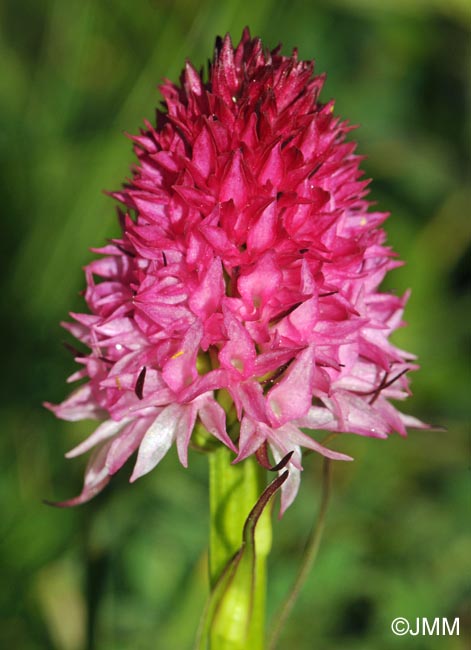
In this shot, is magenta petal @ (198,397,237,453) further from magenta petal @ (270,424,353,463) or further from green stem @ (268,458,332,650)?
green stem @ (268,458,332,650)

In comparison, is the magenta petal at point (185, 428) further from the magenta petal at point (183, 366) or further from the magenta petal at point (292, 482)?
the magenta petal at point (292, 482)

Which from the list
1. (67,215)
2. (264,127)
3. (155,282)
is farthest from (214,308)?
(67,215)

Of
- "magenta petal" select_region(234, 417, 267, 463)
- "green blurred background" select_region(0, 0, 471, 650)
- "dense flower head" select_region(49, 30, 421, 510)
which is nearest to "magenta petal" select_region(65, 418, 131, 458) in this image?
"dense flower head" select_region(49, 30, 421, 510)

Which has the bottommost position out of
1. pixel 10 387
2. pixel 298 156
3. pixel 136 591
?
pixel 136 591

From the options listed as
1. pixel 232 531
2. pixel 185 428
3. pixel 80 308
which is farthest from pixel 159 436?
pixel 80 308

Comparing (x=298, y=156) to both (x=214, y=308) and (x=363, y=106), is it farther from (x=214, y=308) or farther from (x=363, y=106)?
(x=363, y=106)

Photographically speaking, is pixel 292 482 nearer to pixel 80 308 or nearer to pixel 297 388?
pixel 297 388

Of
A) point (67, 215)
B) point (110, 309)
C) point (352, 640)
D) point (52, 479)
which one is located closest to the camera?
point (110, 309)
